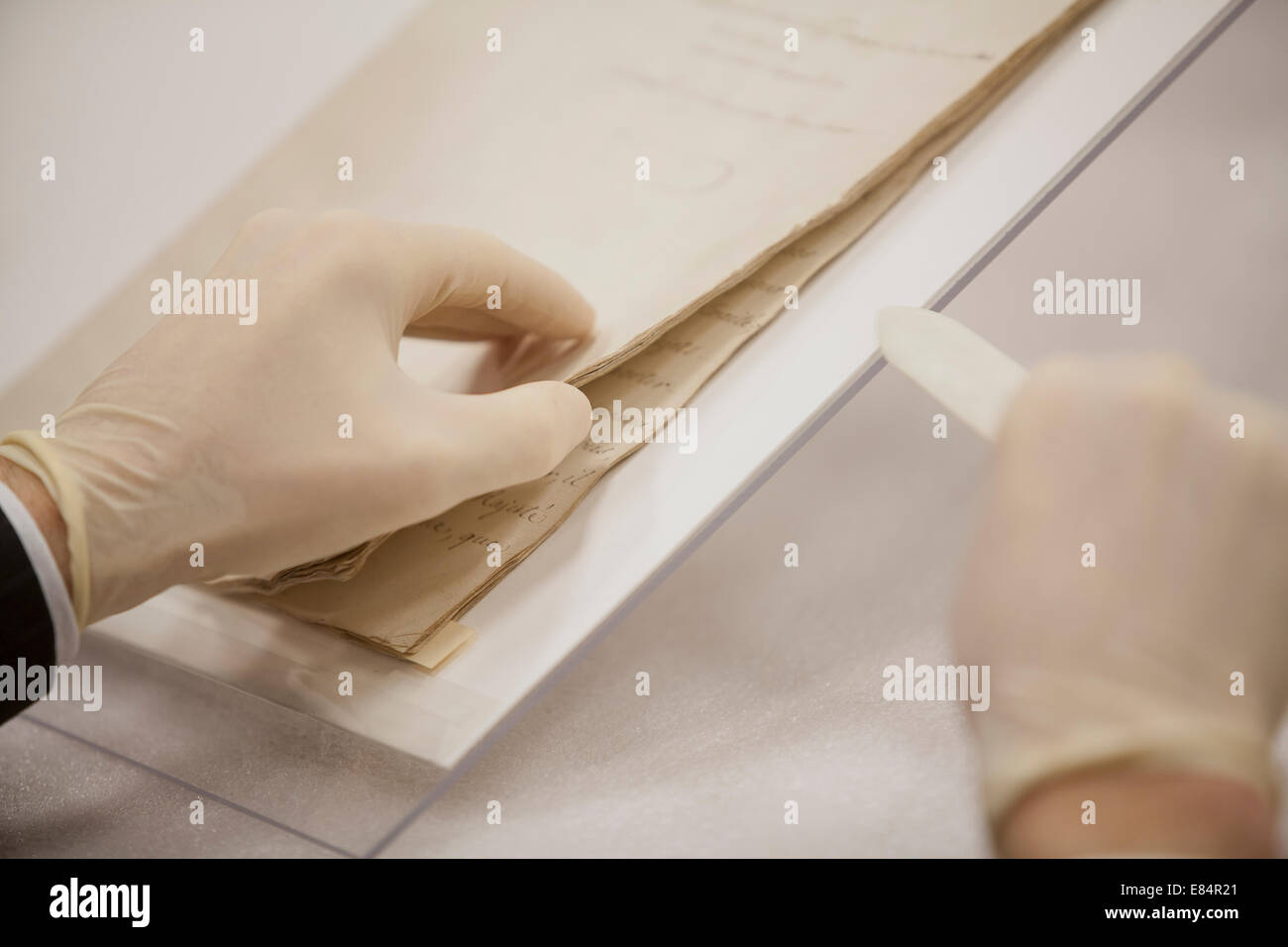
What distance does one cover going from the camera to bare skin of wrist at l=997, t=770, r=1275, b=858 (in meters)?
0.37

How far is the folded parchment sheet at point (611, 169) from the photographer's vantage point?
0.59m

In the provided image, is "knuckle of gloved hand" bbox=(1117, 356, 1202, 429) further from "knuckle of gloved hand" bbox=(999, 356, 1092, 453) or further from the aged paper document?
the aged paper document

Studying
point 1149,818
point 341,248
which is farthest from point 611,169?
point 1149,818

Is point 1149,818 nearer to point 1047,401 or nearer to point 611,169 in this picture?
point 1047,401

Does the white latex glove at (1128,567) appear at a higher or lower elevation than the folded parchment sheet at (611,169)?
lower

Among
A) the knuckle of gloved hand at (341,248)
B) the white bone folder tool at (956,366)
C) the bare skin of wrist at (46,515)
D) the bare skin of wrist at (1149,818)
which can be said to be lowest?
the bare skin of wrist at (1149,818)

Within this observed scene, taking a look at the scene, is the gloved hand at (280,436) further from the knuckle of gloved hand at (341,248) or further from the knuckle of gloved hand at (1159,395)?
the knuckle of gloved hand at (1159,395)

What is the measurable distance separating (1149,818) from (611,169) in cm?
50

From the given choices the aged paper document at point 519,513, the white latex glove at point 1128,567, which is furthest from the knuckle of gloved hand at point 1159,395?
the aged paper document at point 519,513

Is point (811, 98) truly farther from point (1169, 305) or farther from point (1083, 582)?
point (1083, 582)

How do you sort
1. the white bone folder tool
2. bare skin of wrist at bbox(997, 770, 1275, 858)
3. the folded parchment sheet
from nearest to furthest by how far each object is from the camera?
bare skin of wrist at bbox(997, 770, 1275, 858) < the white bone folder tool < the folded parchment sheet

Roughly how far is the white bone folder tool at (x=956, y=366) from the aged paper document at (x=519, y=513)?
12 cm

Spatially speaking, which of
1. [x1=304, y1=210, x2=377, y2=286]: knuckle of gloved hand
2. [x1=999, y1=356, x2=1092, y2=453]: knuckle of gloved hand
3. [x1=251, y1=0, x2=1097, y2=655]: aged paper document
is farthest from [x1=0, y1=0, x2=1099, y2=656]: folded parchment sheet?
[x1=999, y1=356, x2=1092, y2=453]: knuckle of gloved hand

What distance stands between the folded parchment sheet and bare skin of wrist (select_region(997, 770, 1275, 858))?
0.28 metres
